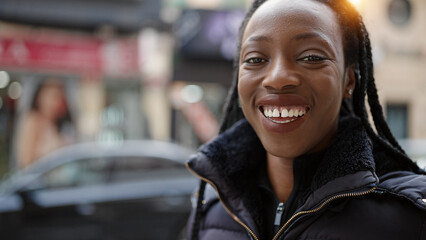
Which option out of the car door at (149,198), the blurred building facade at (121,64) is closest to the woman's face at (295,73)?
the car door at (149,198)

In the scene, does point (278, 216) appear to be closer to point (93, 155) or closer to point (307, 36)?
point (307, 36)

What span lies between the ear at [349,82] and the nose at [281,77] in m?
0.23

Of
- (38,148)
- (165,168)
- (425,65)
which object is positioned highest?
(425,65)

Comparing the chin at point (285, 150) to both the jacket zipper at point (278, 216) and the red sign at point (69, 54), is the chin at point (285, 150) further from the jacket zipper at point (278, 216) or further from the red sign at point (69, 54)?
the red sign at point (69, 54)

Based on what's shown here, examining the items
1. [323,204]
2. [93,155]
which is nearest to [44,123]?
[93,155]

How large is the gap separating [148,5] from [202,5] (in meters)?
1.30

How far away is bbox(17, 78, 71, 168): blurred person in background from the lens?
30.8 feet

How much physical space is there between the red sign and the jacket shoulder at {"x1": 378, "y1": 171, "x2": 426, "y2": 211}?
923 centimetres

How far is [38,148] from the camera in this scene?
954cm

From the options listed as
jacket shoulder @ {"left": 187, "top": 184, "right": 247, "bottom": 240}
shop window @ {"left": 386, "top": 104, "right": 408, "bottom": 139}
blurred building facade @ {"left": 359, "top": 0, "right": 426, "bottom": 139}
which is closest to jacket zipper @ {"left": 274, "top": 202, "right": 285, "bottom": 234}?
jacket shoulder @ {"left": 187, "top": 184, "right": 247, "bottom": 240}

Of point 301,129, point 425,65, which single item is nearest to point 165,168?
point 301,129

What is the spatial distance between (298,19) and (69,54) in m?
9.19

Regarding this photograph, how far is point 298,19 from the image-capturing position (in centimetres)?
127

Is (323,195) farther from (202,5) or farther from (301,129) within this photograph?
(202,5)
